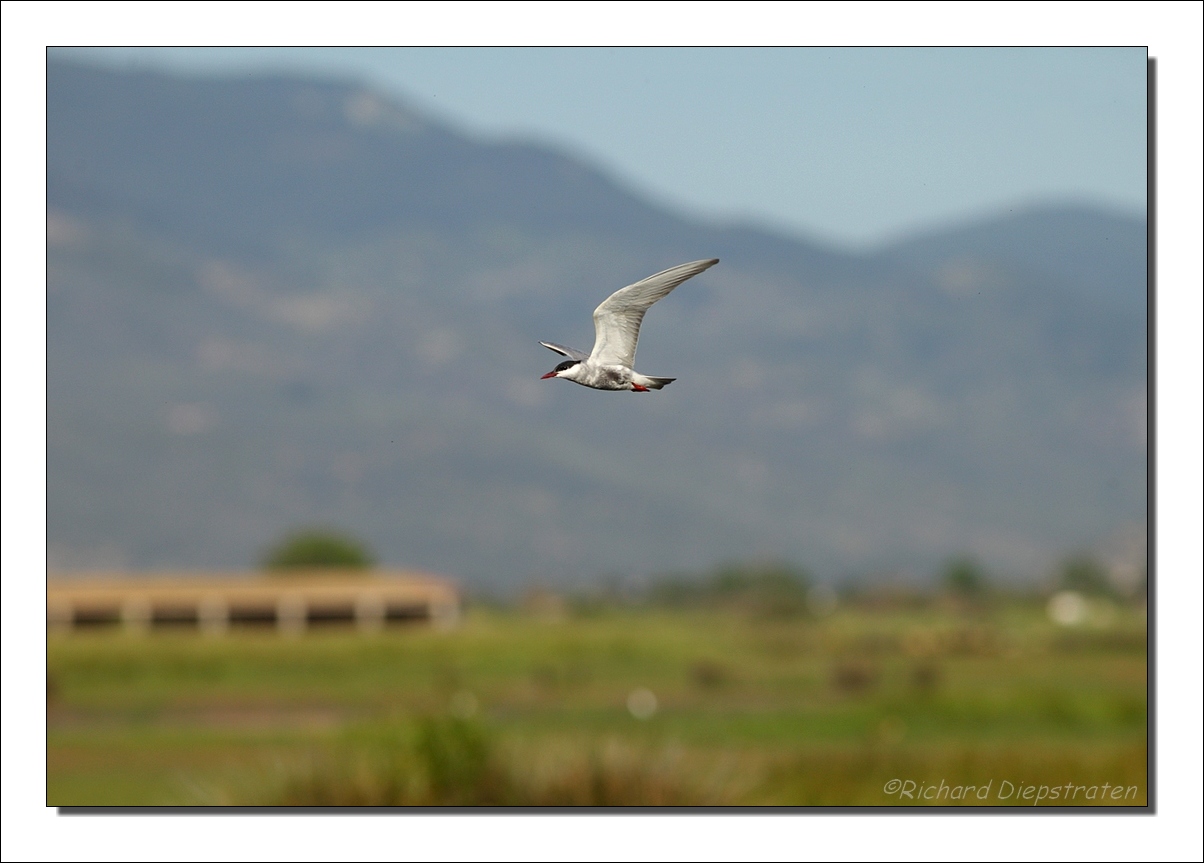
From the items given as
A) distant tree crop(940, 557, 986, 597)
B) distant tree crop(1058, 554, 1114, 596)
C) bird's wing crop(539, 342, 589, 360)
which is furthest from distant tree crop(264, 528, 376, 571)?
bird's wing crop(539, 342, 589, 360)

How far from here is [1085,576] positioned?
134750 millimetres

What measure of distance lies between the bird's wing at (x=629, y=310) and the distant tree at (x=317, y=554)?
378ft

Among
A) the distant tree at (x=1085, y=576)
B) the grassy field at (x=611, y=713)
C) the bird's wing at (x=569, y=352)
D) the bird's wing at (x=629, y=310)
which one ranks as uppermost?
the bird's wing at (x=629, y=310)

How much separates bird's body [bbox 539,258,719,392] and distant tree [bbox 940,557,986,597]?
11762cm

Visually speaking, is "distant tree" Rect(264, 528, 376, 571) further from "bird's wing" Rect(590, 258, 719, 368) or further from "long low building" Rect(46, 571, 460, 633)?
"bird's wing" Rect(590, 258, 719, 368)

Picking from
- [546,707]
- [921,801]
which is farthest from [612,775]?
[546,707]

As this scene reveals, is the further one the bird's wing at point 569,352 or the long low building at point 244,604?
the long low building at point 244,604

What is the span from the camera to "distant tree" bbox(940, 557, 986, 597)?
4926 inches

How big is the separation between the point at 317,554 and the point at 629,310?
388 ft

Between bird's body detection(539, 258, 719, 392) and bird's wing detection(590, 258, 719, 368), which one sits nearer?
bird's body detection(539, 258, 719, 392)

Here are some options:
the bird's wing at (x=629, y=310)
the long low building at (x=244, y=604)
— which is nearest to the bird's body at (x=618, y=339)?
the bird's wing at (x=629, y=310)

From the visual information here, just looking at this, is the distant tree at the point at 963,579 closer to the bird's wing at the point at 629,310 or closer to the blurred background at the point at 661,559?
the blurred background at the point at 661,559

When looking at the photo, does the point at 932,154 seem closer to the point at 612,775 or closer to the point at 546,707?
the point at 546,707

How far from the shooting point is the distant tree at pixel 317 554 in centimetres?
12219
